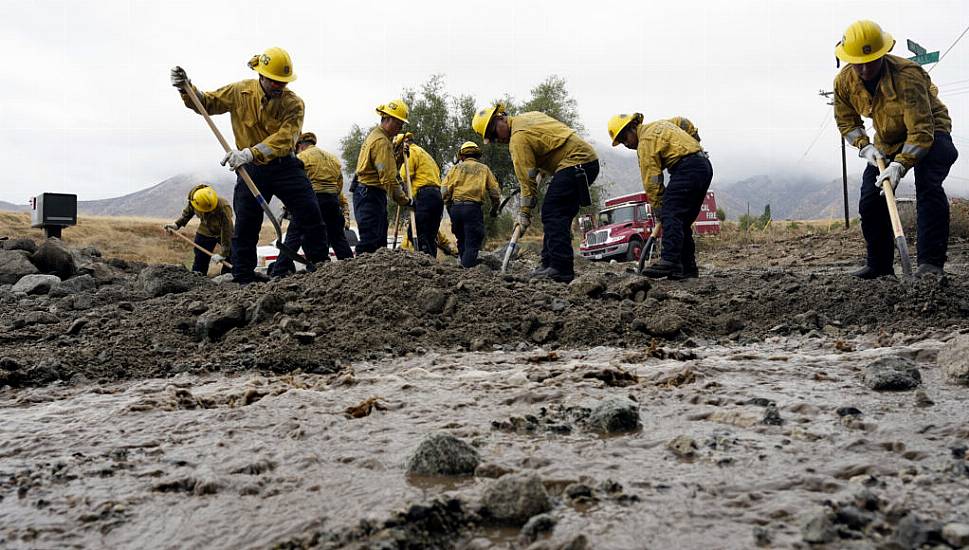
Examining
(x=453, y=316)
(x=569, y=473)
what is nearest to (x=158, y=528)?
(x=569, y=473)

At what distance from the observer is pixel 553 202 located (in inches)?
275

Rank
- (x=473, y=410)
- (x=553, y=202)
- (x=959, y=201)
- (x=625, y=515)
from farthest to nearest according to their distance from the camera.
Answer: (x=959, y=201)
(x=553, y=202)
(x=473, y=410)
(x=625, y=515)

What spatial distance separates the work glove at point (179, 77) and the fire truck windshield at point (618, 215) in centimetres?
1466

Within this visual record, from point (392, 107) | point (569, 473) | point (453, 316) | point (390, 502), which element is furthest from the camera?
point (392, 107)

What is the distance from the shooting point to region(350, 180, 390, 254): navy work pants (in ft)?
28.3

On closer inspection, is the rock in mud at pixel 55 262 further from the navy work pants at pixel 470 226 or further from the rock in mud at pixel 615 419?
the rock in mud at pixel 615 419

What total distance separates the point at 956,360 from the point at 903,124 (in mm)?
3118

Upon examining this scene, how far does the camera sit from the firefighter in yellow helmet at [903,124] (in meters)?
5.38

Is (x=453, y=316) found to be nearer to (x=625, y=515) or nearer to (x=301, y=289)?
(x=301, y=289)

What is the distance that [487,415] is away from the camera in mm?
2852

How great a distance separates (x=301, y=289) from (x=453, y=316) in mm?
1164

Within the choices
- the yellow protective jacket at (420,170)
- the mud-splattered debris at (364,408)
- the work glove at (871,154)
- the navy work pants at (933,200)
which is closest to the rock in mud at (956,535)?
the mud-splattered debris at (364,408)

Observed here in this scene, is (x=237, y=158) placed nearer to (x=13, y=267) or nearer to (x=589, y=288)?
(x=589, y=288)

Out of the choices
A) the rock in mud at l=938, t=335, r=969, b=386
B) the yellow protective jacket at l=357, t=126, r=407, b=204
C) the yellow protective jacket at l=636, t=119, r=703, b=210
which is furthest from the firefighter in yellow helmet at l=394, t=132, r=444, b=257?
the rock in mud at l=938, t=335, r=969, b=386
